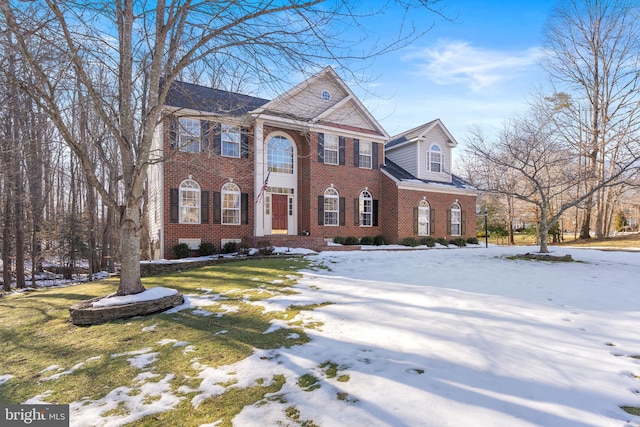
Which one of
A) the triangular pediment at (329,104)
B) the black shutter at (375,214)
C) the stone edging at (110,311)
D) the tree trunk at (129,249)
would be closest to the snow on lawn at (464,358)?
the stone edging at (110,311)

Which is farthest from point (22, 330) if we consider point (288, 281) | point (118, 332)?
point (288, 281)

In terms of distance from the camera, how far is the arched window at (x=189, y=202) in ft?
43.3

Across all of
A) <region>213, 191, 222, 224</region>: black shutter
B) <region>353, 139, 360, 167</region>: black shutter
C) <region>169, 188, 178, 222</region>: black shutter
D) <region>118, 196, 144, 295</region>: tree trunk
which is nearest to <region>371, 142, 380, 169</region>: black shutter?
<region>353, 139, 360, 167</region>: black shutter

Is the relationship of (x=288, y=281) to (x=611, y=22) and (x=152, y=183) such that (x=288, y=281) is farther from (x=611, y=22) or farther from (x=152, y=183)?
(x=611, y=22)

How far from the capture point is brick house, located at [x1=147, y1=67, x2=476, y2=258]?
13148 millimetres

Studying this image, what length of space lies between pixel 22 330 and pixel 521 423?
7.37 m

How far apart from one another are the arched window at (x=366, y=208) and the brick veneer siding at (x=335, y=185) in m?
0.23

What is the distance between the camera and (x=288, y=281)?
24.6 ft

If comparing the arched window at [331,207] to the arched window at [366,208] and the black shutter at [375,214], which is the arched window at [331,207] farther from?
the black shutter at [375,214]

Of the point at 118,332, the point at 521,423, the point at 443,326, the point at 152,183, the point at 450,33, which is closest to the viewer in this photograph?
the point at 521,423

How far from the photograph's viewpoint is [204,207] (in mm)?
13539

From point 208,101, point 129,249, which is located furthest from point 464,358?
point 208,101

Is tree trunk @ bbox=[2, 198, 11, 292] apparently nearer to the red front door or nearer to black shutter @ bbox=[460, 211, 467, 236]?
the red front door

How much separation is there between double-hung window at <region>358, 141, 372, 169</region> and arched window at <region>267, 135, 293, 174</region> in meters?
3.95
